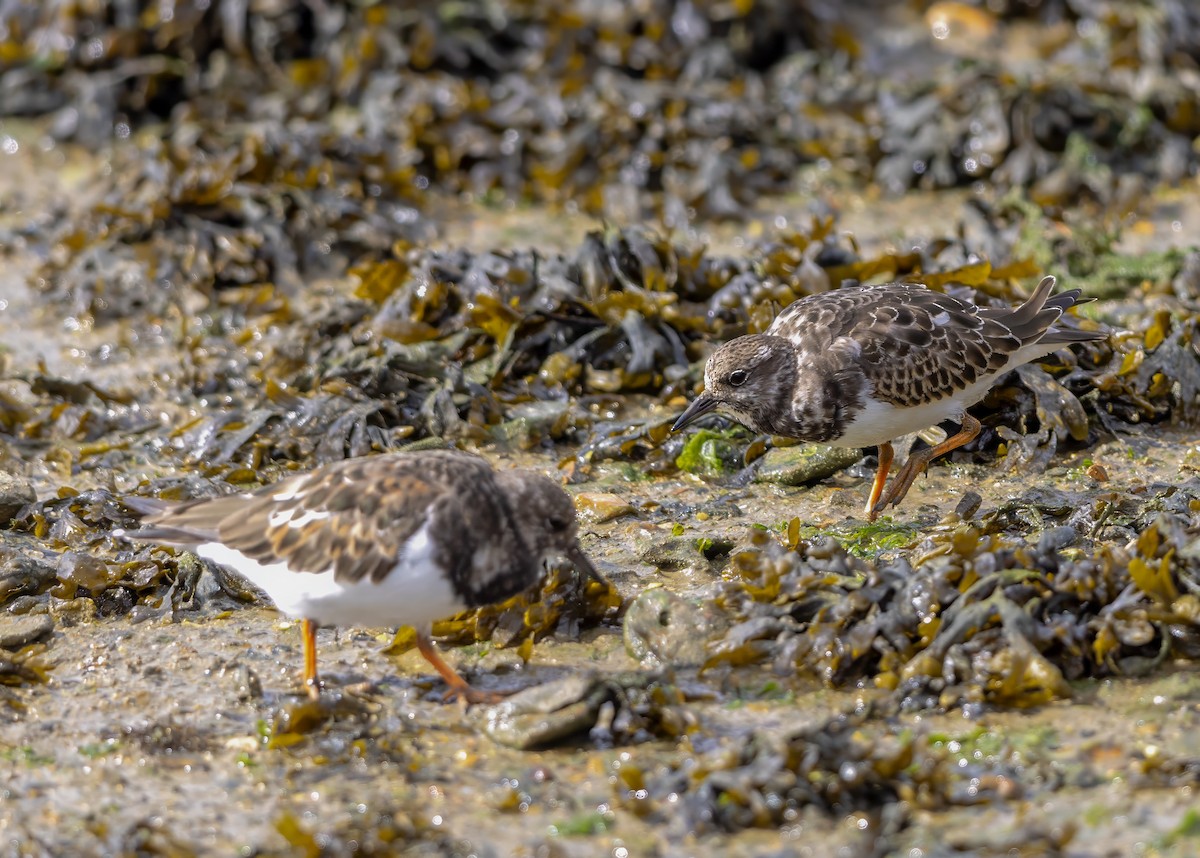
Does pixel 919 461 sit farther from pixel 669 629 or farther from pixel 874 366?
pixel 669 629

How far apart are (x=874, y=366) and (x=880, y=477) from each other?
1.65 ft

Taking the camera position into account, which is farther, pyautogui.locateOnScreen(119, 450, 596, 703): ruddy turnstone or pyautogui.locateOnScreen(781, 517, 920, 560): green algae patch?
pyautogui.locateOnScreen(781, 517, 920, 560): green algae patch

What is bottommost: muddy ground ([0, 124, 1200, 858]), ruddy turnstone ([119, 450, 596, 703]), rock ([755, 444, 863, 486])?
muddy ground ([0, 124, 1200, 858])

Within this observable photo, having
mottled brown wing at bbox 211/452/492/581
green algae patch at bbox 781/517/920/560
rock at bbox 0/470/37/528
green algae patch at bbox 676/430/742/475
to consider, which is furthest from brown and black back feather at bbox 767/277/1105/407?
rock at bbox 0/470/37/528

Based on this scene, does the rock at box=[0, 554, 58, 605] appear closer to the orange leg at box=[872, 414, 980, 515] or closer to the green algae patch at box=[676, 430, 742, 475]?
the green algae patch at box=[676, 430, 742, 475]

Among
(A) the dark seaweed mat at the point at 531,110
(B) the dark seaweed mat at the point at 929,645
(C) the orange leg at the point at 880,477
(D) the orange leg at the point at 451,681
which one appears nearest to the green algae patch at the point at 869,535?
(C) the orange leg at the point at 880,477

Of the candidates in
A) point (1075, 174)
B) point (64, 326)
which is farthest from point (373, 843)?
point (1075, 174)

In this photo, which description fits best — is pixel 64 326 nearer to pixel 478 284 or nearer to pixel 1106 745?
pixel 478 284

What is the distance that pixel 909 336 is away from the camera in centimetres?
470

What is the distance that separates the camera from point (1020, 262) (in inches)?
233

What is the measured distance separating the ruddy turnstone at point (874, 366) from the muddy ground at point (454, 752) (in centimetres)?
38

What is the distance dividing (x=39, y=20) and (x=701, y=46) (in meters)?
4.18

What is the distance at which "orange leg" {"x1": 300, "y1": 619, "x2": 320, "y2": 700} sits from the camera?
151 inches

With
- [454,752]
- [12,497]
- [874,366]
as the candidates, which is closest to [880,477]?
[874,366]
